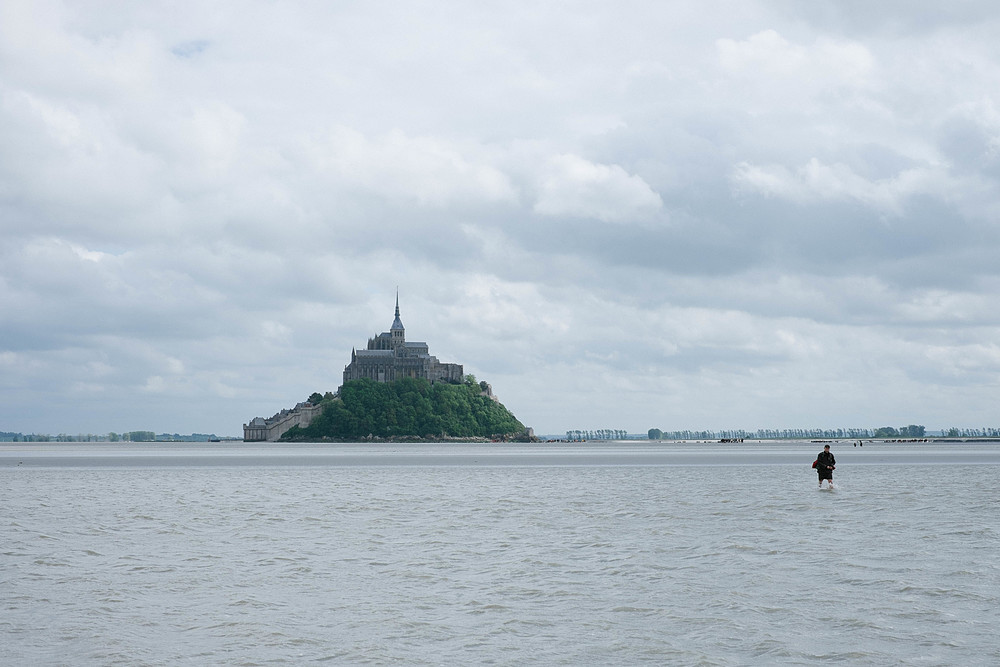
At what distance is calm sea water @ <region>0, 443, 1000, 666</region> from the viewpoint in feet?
54.5

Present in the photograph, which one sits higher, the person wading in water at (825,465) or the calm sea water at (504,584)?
the person wading in water at (825,465)

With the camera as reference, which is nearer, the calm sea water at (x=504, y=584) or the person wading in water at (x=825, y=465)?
the calm sea water at (x=504, y=584)

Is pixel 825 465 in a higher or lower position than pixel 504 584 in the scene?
higher

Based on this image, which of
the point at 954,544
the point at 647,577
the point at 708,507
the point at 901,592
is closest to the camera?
the point at 901,592

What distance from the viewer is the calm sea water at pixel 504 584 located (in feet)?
54.5

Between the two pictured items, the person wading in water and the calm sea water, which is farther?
the person wading in water

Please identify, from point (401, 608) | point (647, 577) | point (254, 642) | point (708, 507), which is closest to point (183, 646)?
point (254, 642)

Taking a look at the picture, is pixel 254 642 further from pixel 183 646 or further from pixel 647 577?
pixel 647 577

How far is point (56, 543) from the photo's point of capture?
3212 centimetres

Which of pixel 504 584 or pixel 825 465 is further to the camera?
pixel 825 465

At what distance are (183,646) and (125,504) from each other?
36.9m

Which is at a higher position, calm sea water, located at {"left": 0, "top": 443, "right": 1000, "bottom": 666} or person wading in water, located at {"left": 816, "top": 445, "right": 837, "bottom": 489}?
person wading in water, located at {"left": 816, "top": 445, "right": 837, "bottom": 489}

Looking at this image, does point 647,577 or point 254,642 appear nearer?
point 254,642

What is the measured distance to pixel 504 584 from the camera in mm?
23266
